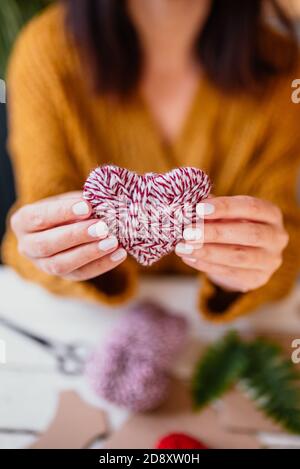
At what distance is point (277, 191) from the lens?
38 centimetres

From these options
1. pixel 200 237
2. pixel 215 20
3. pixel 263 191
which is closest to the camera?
pixel 200 237

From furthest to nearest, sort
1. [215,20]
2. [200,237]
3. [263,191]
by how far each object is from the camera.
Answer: [215,20] → [263,191] → [200,237]

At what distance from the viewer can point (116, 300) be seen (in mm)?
398

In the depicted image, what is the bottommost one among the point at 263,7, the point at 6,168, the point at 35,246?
the point at 35,246

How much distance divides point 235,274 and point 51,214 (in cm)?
12

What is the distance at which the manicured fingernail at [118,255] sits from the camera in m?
0.24

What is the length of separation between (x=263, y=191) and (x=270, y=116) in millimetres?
111

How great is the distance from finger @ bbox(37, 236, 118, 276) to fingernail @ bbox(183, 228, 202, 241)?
0.03m

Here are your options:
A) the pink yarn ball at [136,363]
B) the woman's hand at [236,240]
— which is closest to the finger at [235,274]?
the woman's hand at [236,240]

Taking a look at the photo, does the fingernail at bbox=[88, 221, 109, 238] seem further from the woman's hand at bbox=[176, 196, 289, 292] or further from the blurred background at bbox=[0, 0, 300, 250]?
the blurred background at bbox=[0, 0, 300, 250]

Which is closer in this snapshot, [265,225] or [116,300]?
[265,225]
